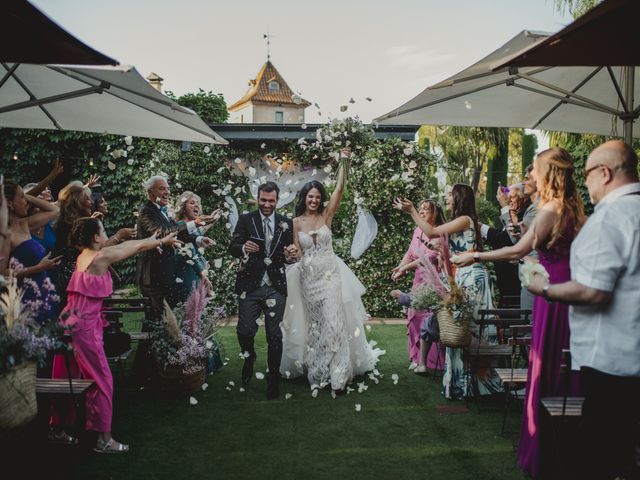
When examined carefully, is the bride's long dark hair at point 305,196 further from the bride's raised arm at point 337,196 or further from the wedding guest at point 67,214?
the wedding guest at point 67,214

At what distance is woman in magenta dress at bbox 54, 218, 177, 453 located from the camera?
4215 millimetres

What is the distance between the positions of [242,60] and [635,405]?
1299cm

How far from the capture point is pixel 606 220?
2.62 metres

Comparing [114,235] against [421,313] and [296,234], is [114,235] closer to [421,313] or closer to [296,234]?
[296,234]

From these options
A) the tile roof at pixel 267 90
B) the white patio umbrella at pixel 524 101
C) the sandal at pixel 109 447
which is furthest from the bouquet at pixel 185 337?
the tile roof at pixel 267 90

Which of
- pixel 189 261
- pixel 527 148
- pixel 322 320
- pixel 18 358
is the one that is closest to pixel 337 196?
pixel 322 320

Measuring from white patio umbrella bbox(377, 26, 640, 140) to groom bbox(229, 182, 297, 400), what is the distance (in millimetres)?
1606

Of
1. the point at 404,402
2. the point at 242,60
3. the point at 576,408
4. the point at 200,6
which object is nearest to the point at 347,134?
the point at 404,402

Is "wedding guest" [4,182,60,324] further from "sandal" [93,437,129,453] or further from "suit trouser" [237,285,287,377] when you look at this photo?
"suit trouser" [237,285,287,377]

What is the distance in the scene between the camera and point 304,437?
14.9 feet

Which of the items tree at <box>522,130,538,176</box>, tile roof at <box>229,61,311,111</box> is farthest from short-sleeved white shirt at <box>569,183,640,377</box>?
tile roof at <box>229,61,311,111</box>

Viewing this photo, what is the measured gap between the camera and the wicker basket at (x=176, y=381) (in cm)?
559

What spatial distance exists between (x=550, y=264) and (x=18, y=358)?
10.8 feet

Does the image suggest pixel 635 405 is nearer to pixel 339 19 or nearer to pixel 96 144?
pixel 339 19
